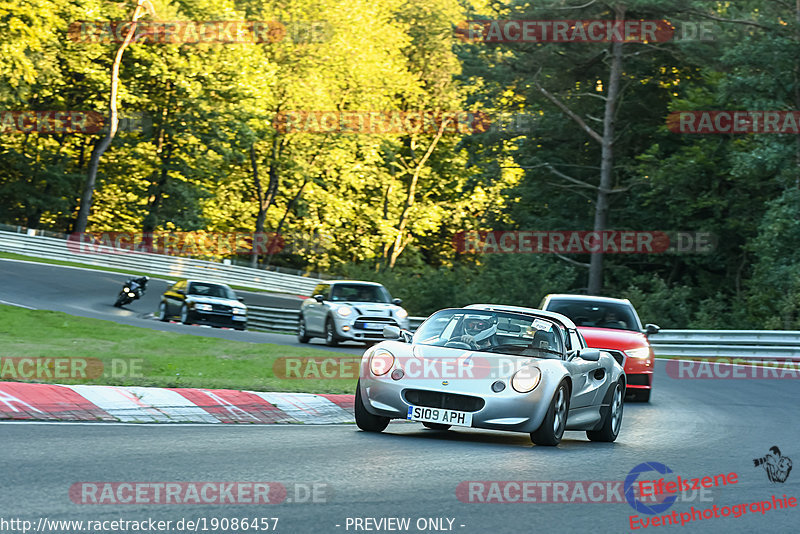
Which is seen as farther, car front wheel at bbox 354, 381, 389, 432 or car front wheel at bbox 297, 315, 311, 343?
car front wheel at bbox 297, 315, 311, 343

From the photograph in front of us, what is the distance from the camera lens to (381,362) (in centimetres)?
1077

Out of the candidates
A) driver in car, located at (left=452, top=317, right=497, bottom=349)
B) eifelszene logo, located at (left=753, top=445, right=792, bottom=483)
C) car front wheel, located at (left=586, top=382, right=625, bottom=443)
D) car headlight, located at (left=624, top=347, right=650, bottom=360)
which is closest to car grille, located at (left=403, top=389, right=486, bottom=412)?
driver in car, located at (left=452, top=317, right=497, bottom=349)

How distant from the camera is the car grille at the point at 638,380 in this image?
17391mm

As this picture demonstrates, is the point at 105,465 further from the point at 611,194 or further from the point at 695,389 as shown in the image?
the point at 611,194

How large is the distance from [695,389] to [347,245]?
49.4 m

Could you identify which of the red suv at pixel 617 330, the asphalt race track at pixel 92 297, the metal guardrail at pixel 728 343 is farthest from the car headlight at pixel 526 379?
the metal guardrail at pixel 728 343

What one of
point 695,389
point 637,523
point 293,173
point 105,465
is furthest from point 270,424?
point 293,173

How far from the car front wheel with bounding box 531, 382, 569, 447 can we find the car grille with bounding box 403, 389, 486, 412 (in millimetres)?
640

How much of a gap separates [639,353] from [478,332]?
6.50 meters

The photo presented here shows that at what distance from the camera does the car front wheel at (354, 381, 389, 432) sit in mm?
10844

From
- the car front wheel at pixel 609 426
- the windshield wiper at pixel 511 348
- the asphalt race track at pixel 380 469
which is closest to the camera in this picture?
the asphalt race track at pixel 380 469

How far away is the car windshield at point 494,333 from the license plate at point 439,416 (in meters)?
0.93

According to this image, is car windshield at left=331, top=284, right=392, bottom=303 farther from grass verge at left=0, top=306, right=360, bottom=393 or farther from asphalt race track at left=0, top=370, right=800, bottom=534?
asphalt race track at left=0, top=370, right=800, bottom=534

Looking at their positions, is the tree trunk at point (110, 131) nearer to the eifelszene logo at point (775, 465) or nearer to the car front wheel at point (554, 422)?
the car front wheel at point (554, 422)
